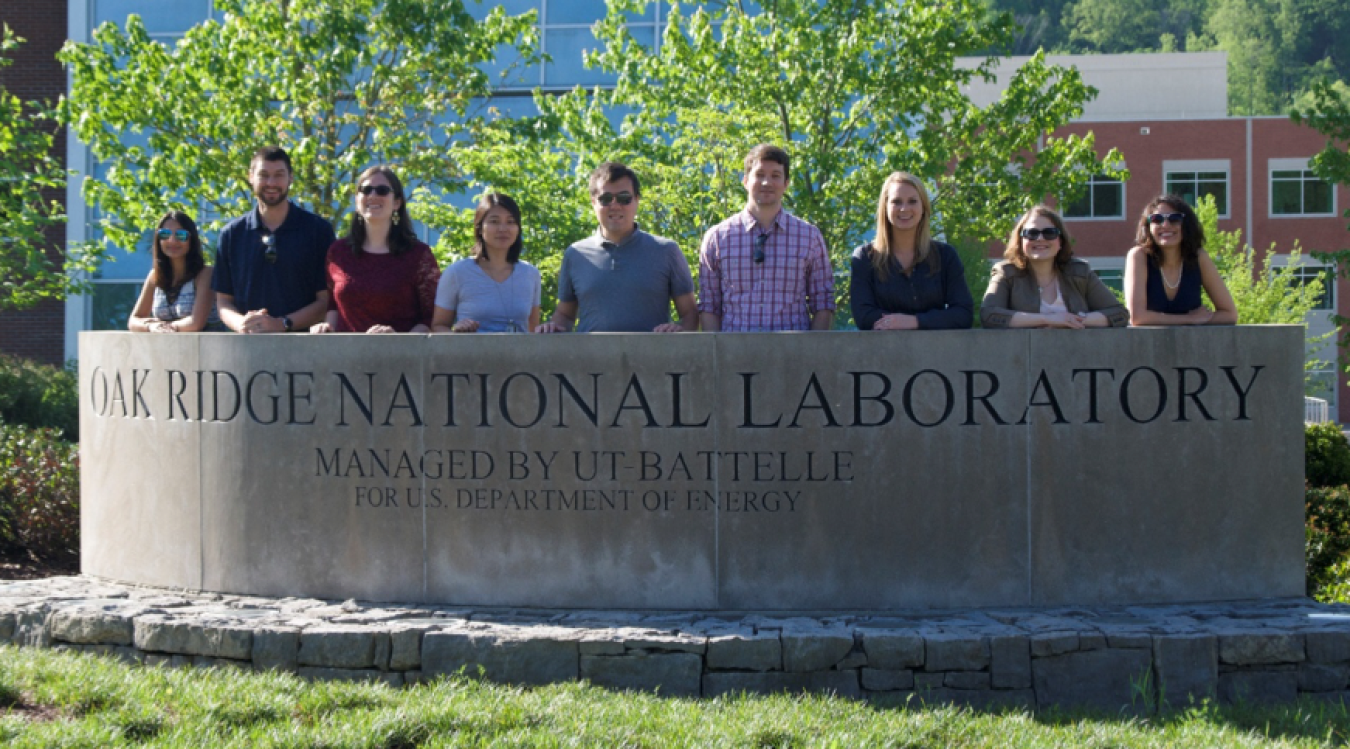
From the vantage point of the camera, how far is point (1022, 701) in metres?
5.49

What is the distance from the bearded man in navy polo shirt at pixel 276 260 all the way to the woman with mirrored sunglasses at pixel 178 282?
0.36 meters

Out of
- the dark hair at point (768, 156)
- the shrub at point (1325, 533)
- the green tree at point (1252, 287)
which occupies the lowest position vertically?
the shrub at point (1325, 533)

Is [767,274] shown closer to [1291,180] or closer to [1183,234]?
[1183,234]

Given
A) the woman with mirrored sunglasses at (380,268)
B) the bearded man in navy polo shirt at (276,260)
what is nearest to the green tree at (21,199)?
the bearded man in navy polo shirt at (276,260)

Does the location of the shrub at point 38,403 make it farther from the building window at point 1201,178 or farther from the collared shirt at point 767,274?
the building window at point 1201,178

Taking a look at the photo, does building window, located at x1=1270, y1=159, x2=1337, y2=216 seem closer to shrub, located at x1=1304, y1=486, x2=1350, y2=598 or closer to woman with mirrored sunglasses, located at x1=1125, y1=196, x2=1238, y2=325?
shrub, located at x1=1304, y1=486, x2=1350, y2=598

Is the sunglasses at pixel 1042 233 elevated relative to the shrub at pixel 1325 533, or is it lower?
elevated

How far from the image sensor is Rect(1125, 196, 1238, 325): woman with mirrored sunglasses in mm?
6453

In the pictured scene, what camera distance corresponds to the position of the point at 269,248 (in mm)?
6801

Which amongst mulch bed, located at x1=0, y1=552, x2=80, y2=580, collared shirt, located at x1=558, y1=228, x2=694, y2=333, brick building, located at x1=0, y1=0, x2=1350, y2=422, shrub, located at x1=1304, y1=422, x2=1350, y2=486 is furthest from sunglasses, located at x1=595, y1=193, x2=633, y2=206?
brick building, located at x1=0, y1=0, x2=1350, y2=422

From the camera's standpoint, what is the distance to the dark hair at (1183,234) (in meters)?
6.45

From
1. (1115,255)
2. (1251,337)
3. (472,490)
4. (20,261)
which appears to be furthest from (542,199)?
(1115,255)

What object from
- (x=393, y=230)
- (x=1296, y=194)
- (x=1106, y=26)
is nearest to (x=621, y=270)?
(x=393, y=230)

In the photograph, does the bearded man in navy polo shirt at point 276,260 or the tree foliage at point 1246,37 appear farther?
the tree foliage at point 1246,37
